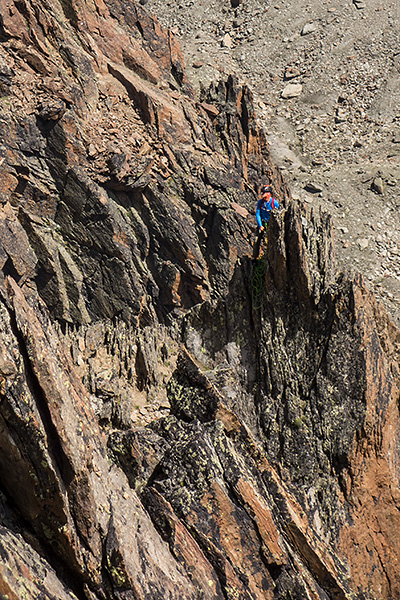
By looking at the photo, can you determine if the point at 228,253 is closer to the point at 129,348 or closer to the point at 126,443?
the point at 129,348

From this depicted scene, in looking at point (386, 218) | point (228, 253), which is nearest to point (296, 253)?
point (228, 253)

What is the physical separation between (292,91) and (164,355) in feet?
132

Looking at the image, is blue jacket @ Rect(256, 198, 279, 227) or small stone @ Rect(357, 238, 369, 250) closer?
blue jacket @ Rect(256, 198, 279, 227)

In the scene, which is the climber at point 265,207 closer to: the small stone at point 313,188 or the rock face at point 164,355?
the rock face at point 164,355

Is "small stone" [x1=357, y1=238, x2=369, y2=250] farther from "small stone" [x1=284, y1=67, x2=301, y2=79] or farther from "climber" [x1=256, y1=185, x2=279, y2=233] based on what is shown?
"small stone" [x1=284, y1=67, x2=301, y2=79]

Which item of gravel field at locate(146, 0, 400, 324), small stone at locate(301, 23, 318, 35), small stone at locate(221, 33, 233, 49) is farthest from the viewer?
small stone at locate(221, 33, 233, 49)

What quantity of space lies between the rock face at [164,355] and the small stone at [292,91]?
2009 centimetres

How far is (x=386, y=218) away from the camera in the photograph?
38.4 metres

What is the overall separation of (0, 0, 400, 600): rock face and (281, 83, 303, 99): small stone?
65.9ft

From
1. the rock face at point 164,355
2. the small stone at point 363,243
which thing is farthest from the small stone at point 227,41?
the small stone at point 363,243

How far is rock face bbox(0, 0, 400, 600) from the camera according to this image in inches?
316

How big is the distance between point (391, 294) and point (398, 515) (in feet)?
76.2

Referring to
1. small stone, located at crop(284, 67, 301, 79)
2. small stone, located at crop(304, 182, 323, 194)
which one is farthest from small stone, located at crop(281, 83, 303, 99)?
small stone, located at crop(304, 182, 323, 194)

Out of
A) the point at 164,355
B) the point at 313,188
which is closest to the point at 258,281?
the point at 164,355
